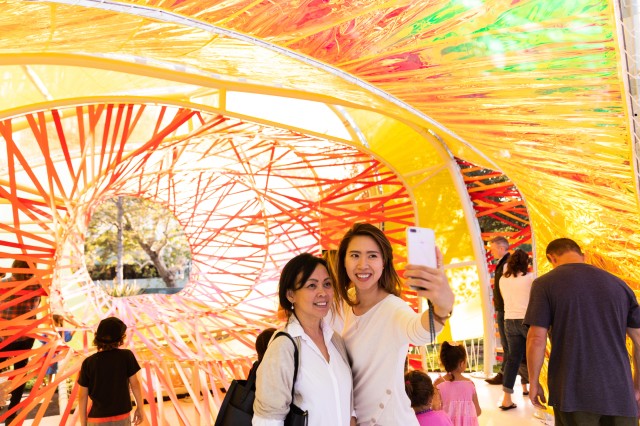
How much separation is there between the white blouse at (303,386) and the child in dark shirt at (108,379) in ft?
8.26

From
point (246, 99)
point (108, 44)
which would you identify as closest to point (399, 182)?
point (246, 99)

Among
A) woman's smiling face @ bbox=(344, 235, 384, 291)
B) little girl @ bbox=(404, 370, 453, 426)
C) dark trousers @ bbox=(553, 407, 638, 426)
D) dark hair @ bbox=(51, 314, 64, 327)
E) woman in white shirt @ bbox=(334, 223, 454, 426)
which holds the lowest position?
dark hair @ bbox=(51, 314, 64, 327)

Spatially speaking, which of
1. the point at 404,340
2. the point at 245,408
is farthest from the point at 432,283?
the point at 245,408

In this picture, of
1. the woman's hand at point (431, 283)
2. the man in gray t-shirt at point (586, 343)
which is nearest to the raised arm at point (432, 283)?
the woman's hand at point (431, 283)

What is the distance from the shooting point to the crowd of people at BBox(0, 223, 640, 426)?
8.78ft

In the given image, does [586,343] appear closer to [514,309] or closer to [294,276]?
[294,276]

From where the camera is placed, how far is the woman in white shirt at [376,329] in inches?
110

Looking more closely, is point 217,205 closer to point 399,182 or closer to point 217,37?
point 399,182

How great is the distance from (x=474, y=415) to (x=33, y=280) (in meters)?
6.24

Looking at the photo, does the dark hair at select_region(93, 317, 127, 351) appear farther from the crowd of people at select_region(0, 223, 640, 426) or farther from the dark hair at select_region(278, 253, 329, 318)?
the dark hair at select_region(278, 253, 329, 318)

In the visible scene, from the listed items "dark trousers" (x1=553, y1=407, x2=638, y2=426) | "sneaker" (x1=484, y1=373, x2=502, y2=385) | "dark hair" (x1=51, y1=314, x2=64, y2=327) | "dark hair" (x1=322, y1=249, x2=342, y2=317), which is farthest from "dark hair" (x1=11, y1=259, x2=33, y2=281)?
"dark trousers" (x1=553, y1=407, x2=638, y2=426)

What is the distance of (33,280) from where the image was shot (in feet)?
28.9

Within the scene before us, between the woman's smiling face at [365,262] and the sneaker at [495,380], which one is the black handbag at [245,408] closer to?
the woman's smiling face at [365,262]

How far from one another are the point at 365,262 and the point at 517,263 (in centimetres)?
448
